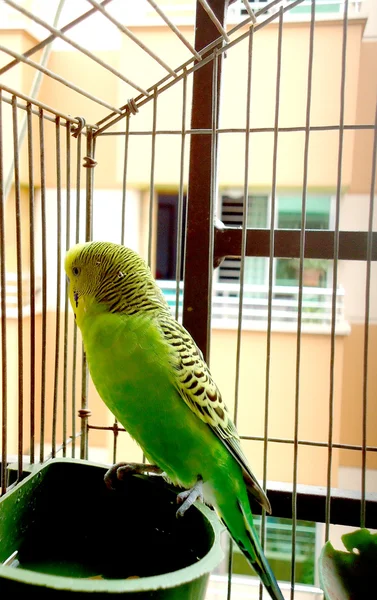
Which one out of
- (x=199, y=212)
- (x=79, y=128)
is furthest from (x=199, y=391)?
(x=79, y=128)

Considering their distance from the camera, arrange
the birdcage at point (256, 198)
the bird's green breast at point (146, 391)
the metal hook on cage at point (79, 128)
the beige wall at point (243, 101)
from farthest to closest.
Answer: the beige wall at point (243, 101) → the birdcage at point (256, 198) → the metal hook on cage at point (79, 128) → the bird's green breast at point (146, 391)

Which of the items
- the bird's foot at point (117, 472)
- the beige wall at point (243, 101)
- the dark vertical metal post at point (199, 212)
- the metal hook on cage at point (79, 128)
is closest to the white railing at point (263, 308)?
the beige wall at point (243, 101)

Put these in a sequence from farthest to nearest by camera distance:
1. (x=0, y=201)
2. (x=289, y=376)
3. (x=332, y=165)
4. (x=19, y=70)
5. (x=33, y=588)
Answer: (x=289, y=376), (x=332, y=165), (x=19, y=70), (x=0, y=201), (x=33, y=588)

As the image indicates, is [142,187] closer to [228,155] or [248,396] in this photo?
[228,155]

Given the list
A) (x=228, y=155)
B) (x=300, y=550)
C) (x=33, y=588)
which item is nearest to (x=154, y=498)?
(x=33, y=588)

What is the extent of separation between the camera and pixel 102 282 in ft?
2.55

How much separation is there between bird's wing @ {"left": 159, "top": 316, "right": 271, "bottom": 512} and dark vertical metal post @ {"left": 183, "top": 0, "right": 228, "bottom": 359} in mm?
145

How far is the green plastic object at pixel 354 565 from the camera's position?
660 mm

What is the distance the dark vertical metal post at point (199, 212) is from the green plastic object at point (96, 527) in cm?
32

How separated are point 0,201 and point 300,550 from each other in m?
2.47

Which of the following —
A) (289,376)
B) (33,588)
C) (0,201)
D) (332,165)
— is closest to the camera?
(33,588)

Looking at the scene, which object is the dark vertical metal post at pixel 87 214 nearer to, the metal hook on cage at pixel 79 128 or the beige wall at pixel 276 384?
the metal hook on cage at pixel 79 128

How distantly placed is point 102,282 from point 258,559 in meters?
0.50

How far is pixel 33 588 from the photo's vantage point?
39cm
